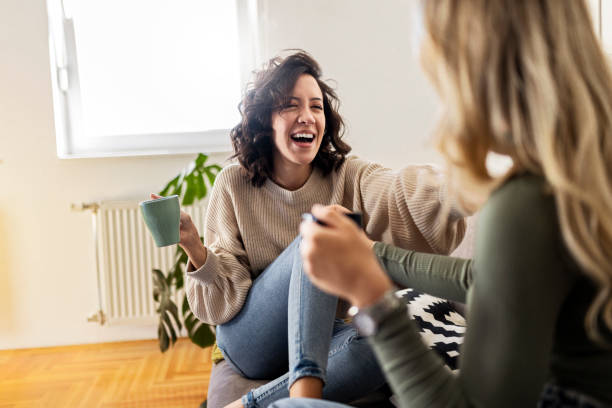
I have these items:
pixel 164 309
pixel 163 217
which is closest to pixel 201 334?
pixel 164 309

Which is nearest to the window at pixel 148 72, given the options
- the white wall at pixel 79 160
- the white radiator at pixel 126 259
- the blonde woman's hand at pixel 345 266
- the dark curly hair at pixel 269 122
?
the white wall at pixel 79 160

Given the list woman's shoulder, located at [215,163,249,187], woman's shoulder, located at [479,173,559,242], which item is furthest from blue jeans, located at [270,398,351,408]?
woman's shoulder, located at [215,163,249,187]

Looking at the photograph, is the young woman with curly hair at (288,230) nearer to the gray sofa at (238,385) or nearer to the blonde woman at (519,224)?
the gray sofa at (238,385)

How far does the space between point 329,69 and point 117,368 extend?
1809 millimetres

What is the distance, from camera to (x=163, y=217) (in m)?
1.20

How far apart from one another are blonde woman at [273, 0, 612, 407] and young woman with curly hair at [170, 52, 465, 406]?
18.5 inches

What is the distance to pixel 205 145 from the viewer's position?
2.87 m

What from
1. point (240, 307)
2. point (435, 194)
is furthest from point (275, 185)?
point (435, 194)

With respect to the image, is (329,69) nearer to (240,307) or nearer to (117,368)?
(240,307)

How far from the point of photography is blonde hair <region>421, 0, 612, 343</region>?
22.1 inches

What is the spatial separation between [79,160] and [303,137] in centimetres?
163

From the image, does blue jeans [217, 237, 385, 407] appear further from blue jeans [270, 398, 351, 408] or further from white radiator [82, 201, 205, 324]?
white radiator [82, 201, 205, 324]

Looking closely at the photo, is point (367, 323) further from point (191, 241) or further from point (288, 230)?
point (288, 230)

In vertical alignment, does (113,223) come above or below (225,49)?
below
